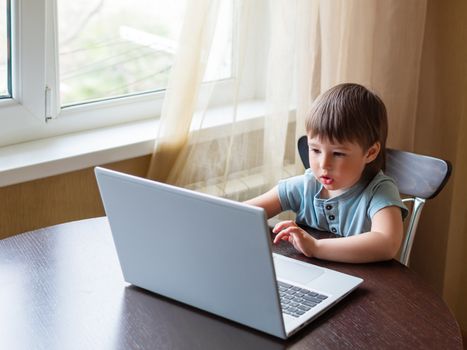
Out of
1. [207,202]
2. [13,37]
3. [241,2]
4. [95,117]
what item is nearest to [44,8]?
[13,37]

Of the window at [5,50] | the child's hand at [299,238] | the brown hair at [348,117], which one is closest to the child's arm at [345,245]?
the child's hand at [299,238]

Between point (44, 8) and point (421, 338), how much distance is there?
4.05 ft

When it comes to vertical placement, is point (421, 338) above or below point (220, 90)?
below

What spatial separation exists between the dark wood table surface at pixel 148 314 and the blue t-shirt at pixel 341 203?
0.53ft

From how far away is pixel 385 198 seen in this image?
1711 millimetres

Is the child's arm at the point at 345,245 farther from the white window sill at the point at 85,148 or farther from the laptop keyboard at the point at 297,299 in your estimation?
the white window sill at the point at 85,148

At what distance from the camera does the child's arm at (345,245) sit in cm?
158

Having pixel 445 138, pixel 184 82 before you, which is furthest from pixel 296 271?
pixel 445 138

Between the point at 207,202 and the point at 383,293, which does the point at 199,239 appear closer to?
the point at 207,202

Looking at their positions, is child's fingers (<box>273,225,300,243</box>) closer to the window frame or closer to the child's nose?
the child's nose

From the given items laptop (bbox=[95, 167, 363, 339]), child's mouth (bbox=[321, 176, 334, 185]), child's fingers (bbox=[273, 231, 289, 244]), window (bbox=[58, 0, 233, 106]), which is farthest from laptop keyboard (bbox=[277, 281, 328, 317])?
window (bbox=[58, 0, 233, 106])

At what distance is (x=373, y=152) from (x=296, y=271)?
0.37 meters

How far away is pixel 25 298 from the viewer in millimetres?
1427

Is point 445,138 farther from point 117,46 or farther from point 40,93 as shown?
point 40,93
